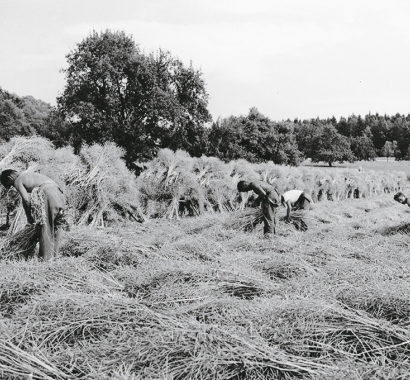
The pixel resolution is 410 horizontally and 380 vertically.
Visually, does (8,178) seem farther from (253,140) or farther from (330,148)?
(330,148)

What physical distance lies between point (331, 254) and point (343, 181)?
19.1 meters

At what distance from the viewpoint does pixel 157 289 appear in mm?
4445

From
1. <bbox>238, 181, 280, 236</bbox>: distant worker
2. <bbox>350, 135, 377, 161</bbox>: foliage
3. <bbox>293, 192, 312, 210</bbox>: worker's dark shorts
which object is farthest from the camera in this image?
<bbox>350, 135, 377, 161</bbox>: foliage

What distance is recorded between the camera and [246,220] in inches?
376

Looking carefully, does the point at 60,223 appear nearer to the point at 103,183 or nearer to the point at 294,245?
the point at 294,245

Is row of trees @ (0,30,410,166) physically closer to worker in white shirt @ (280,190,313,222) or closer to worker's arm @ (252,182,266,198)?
worker in white shirt @ (280,190,313,222)

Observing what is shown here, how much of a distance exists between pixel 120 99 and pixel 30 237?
67.9ft

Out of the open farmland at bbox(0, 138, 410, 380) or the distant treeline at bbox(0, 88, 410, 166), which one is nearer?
the open farmland at bbox(0, 138, 410, 380)

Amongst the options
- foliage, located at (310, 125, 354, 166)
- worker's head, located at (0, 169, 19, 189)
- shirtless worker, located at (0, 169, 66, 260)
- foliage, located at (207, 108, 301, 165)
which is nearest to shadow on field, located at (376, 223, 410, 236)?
shirtless worker, located at (0, 169, 66, 260)

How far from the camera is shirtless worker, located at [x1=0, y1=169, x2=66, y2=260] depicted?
575 centimetres

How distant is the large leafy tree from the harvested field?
19534mm

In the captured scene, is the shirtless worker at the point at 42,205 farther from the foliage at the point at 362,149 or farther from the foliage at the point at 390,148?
the foliage at the point at 390,148

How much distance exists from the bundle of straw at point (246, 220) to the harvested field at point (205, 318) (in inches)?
141

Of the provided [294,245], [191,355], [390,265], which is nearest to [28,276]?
[191,355]
